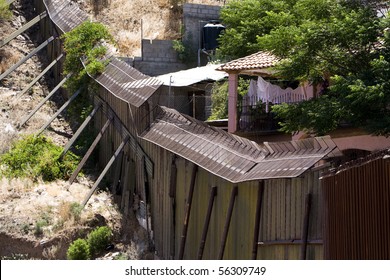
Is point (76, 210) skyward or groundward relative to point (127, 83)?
groundward

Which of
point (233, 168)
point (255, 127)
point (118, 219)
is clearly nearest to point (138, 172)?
point (118, 219)

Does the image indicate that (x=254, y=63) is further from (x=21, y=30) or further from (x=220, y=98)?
(x=21, y=30)

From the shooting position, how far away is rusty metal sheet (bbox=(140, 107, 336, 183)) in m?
23.7

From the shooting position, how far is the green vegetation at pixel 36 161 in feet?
104

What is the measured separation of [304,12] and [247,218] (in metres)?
6.72

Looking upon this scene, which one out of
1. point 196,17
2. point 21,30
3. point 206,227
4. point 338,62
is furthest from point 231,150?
point 196,17

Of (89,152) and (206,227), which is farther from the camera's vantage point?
(89,152)

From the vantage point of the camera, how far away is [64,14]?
38531mm

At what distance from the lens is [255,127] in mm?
31828

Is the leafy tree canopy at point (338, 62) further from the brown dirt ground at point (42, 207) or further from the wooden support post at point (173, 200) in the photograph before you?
the brown dirt ground at point (42, 207)

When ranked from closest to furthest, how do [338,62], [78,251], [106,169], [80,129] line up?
[338,62]
[78,251]
[106,169]
[80,129]

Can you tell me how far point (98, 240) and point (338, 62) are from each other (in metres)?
7.08

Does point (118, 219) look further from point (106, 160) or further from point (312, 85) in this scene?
point (312, 85)

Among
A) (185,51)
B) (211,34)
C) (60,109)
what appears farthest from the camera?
(185,51)
